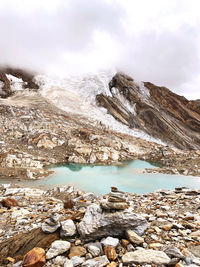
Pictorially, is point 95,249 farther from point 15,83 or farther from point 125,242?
point 15,83

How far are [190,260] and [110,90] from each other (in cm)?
5864

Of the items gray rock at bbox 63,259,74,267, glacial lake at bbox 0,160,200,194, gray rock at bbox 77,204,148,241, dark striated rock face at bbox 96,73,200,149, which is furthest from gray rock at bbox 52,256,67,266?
dark striated rock face at bbox 96,73,200,149

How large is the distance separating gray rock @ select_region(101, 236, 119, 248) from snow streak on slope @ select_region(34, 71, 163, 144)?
3666cm

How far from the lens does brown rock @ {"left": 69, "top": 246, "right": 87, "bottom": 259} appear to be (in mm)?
2902

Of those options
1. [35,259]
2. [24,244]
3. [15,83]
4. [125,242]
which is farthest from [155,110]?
[35,259]

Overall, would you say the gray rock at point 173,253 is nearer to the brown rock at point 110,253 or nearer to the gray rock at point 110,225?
the gray rock at point 110,225

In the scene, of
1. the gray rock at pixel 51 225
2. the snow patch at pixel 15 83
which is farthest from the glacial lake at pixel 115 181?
the snow patch at pixel 15 83

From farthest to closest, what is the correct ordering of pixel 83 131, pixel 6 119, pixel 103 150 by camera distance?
1. pixel 83 131
2. pixel 6 119
3. pixel 103 150

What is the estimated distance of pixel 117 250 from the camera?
9.70 feet

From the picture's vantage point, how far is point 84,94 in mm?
54062

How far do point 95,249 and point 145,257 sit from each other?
0.95 metres

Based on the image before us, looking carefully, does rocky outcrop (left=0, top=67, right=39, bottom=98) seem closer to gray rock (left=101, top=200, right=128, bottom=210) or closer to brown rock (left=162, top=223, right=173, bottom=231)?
gray rock (left=101, top=200, right=128, bottom=210)

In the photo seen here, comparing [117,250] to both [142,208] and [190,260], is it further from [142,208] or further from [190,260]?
[142,208]

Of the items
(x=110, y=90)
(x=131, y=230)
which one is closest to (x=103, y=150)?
(x=131, y=230)
